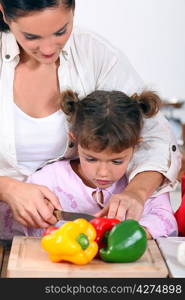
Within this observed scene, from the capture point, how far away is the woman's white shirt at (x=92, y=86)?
1912 millimetres

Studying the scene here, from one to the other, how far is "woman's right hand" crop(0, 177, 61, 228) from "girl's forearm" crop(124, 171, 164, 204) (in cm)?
23

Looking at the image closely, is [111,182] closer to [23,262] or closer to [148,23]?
[23,262]

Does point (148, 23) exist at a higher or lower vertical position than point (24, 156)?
lower

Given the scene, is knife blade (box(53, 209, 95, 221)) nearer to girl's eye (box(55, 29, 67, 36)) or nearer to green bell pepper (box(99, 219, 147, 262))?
green bell pepper (box(99, 219, 147, 262))

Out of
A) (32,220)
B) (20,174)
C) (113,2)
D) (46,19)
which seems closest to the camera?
(46,19)

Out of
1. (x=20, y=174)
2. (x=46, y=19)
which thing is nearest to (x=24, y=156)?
(x=20, y=174)

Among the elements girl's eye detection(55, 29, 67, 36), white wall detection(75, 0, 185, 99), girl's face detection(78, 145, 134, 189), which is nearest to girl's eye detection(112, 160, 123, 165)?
girl's face detection(78, 145, 134, 189)

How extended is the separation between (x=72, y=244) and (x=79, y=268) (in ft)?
0.18

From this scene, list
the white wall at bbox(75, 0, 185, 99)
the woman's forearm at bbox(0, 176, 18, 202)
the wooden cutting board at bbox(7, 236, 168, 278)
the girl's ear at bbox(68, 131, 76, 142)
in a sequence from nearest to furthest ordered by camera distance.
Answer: the wooden cutting board at bbox(7, 236, 168, 278) < the woman's forearm at bbox(0, 176, 18, 202) < the girl's ear at bbox(68, 131, 76, 142) < the white wall at bbox(75, 0, 185, 99)

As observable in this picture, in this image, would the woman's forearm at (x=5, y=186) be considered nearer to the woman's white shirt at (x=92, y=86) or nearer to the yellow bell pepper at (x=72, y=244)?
the woman's white shirt at (x=92, y=86)

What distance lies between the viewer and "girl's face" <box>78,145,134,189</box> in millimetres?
1789

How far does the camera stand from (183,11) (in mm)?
4828

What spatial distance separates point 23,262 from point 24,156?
570 millimetres

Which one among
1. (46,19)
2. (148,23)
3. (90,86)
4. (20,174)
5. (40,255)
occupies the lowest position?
(148,23)
